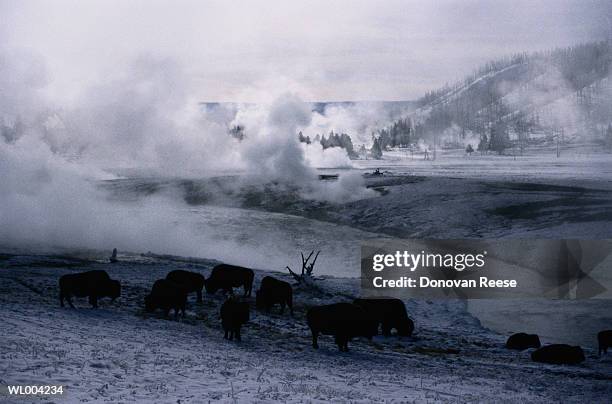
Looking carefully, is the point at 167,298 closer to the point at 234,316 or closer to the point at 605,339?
the point at 234,316

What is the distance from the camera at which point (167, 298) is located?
2520 cm

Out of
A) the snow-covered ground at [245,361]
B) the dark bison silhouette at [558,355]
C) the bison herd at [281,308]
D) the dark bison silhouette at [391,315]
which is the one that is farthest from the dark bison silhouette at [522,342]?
the dark bison silhouette at [391,315]

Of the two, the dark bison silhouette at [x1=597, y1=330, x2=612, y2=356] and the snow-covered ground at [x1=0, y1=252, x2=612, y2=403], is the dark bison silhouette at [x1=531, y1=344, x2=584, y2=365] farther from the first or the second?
the dark bison silhouette at [x1=597, y1=330, x2=612, y2=356]

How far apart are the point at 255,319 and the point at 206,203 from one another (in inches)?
2867

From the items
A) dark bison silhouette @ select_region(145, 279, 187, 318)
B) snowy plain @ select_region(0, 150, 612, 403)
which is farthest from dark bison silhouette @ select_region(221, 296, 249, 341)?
dark bison silhouette @ select_region(145, 279, 187, 318)

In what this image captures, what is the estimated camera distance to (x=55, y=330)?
1920 centimetres

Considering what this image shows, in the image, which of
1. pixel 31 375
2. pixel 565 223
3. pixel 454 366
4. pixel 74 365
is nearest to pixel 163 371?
pixel 74 365

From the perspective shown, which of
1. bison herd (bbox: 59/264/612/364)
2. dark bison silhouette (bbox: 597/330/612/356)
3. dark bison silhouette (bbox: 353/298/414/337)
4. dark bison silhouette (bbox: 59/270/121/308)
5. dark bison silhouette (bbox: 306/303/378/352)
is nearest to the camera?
Answer: dark bison silhouette (bbox: 306/303/378/352)

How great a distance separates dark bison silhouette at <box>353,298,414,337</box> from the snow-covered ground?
55cm

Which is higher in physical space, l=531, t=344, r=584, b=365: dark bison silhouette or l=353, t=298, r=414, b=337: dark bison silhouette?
l=353, t=298, r=414, b=337: dark bison silhouette

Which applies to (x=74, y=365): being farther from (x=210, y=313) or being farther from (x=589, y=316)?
(x=589, y=316)

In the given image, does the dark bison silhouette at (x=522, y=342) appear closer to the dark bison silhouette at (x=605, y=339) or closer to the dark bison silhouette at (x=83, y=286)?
the dark bison silhouette at (x=605, y=339)

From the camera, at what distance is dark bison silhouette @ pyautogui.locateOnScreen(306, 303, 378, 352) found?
21.5m

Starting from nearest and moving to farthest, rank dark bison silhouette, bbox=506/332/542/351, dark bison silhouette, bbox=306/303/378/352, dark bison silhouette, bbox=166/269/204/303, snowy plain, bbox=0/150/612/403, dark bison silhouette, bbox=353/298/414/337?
snowy plain, bbox=0/150/612/403
dark bison silhouette, bbox=306/303/378/352
dark bison silhouette, bbox=506/332/542/351
dark bison silhouette, bbox=353/298/414/337
dark bison silhouette, bbox=166/269/204/303
